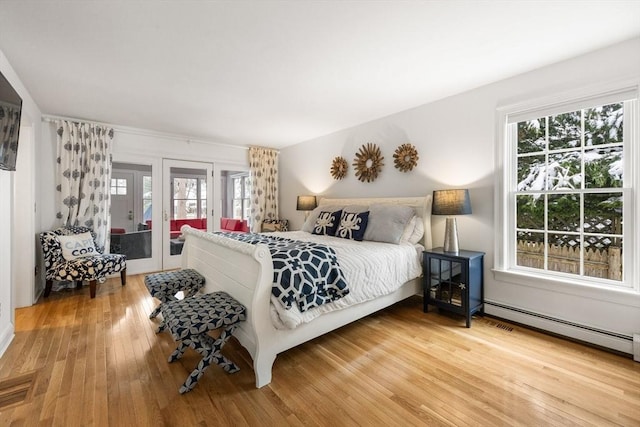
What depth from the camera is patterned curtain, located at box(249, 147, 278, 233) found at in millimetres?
5461

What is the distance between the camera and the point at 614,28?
193 cm

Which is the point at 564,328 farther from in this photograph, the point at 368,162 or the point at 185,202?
the point at 185,202

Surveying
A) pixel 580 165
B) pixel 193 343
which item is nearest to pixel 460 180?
pixel 580 165

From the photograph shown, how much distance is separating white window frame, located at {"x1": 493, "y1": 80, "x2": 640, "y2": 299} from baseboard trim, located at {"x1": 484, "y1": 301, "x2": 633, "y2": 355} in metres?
0.27

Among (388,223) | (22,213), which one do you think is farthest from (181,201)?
(388,223)

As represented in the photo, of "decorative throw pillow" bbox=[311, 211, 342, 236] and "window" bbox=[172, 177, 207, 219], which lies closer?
"decorative throw pillow" bbox=[311, 211, 342, 236]

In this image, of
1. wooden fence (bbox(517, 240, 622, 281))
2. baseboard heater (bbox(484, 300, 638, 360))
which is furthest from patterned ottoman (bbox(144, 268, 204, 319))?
wooden fence (bbox(517, 240, 622, 281))

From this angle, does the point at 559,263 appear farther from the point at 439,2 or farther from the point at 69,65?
the point at 69,65

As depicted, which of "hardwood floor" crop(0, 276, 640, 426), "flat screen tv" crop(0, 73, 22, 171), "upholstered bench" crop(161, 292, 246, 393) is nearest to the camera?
"hardwood floor" crop(0, 276, 640, 426)

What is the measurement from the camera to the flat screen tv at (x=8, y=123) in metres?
1.90

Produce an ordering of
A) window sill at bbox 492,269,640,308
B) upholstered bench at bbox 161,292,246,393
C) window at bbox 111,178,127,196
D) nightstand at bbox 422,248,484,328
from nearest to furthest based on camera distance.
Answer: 1. upholstered bench at bbox 161,292,246,393
2. window sill at bbox 492,269,640,308
3. nightstand at bbox 422,248,484,328
4. window at bbox 111,178,127,196

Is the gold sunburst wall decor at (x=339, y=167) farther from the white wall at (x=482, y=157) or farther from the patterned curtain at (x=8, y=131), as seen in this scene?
the patterned curtain at (x=8, y=131)

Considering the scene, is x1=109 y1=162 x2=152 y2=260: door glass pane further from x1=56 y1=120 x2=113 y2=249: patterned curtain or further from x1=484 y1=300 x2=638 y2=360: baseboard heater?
x1=484 y1=300 x2=638 y2=360: baseboard heater

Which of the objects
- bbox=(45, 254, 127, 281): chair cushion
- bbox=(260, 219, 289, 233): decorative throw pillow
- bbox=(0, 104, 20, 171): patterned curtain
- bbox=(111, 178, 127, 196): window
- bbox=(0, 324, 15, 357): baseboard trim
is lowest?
bbox=(0, 324, 15, 357): baseboard trim
